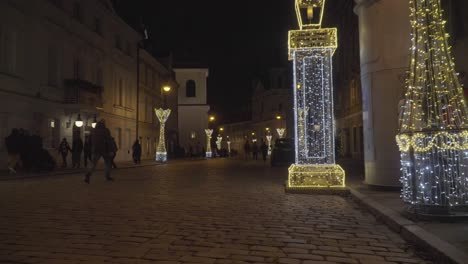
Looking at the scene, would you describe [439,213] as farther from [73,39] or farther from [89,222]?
[73,39]

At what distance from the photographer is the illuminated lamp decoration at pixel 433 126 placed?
627 centimetres

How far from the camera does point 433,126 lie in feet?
21.6

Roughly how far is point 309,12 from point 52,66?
19221mm

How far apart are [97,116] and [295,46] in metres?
21.6

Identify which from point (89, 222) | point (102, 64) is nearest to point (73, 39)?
point (102, 64)

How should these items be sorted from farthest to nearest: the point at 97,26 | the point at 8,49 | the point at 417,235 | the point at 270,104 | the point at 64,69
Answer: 1. the point at 270,104
2. the point at 97,26
3. the point at 64,69
4. the point at 8,49
5. the point at 417,235

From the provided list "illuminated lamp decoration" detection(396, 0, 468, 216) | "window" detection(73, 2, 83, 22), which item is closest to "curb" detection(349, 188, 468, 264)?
"illuminated lamp decoration" detection(396, 0, 468, 216)

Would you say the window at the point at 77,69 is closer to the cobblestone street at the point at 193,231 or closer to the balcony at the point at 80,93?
the balcony at the point at 80,93

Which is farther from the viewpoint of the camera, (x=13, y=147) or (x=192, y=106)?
(x=192, y=106)

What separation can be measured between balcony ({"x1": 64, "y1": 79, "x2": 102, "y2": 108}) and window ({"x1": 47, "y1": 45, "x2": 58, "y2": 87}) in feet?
2.91

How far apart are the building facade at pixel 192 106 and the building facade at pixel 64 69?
2933cm

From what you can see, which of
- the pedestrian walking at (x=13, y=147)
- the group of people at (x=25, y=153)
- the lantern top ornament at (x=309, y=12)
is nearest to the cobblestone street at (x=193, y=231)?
the lantern top ornament at (x=309, y=12)

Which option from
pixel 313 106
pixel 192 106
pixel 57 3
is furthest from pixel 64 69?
A: pixel 192 106

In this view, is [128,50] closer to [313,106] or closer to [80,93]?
[80,93]
